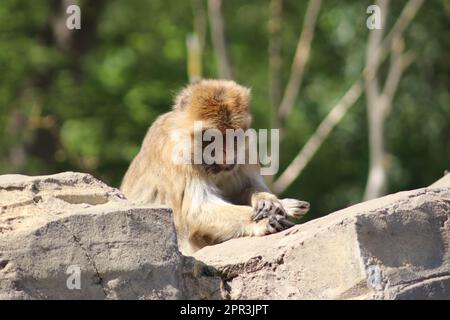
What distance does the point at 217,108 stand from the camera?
790cm

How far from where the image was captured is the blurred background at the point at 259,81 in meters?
16.1

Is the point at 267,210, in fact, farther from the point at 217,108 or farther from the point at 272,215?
the point at 217,108

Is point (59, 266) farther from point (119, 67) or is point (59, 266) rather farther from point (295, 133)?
point (295, 133)

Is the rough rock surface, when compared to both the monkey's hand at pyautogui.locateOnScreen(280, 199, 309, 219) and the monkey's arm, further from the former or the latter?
the monkey's hand at pyautogui.locateOnScreen(280, 199, 309, 219)

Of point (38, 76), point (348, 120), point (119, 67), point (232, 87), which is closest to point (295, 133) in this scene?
point (348, 120)

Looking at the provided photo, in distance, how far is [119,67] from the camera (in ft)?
64.6

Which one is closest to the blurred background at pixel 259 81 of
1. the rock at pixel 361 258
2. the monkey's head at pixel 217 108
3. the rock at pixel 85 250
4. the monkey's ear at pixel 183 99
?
the monkey's ear at pixel 183 99

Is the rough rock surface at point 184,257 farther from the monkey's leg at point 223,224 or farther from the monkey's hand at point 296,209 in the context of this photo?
the monkey's hand at point 296,209

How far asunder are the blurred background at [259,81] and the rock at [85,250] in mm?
9129

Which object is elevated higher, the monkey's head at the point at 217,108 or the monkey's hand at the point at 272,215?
the monkey's head at the point at 217,108

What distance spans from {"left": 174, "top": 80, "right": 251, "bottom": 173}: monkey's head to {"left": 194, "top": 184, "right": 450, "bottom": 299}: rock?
1.65 metres

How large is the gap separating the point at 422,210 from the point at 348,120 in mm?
13393

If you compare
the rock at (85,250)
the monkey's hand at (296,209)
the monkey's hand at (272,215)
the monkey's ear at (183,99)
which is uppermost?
the monkey's ear at (183,99)

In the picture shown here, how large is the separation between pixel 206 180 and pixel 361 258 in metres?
2.46
